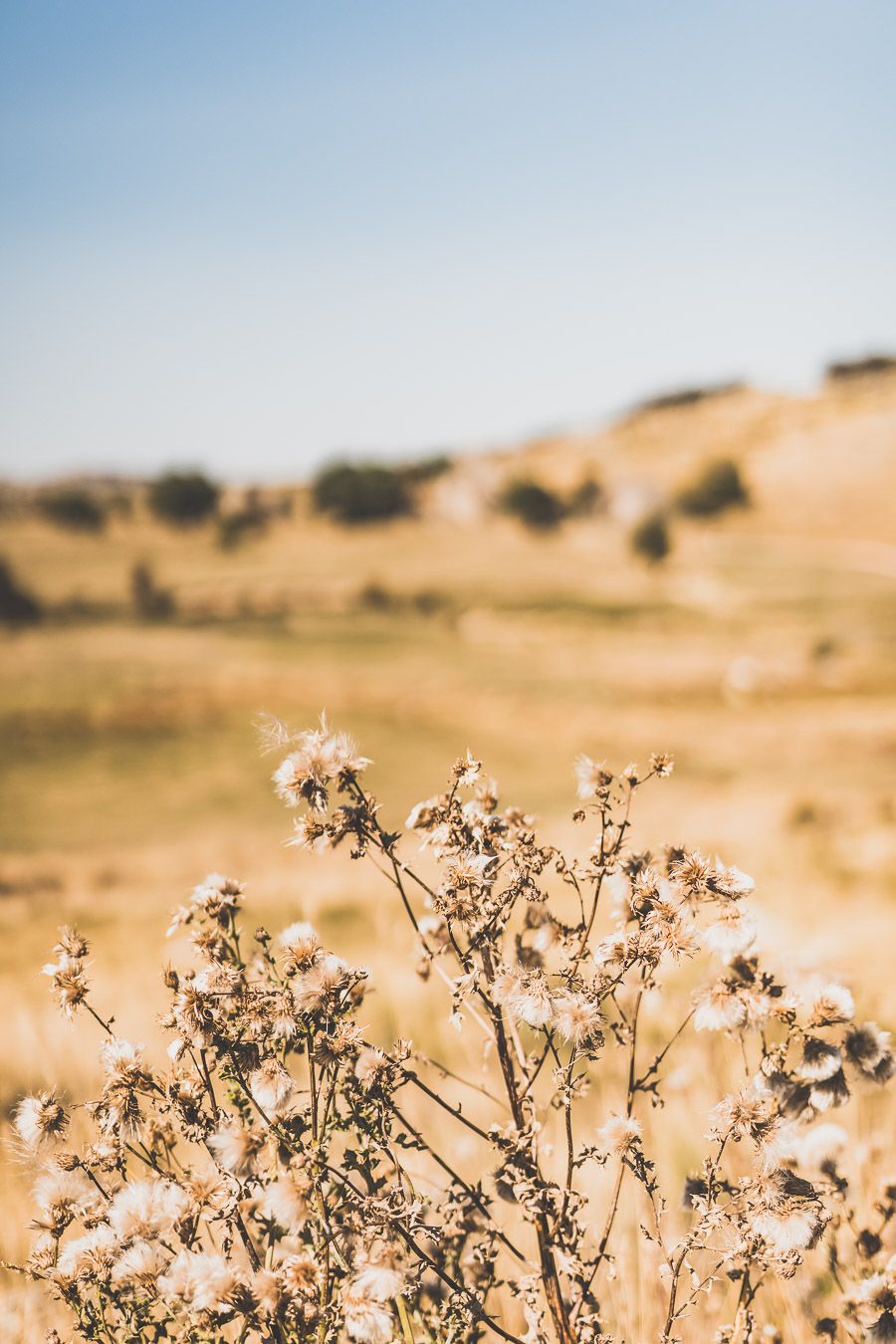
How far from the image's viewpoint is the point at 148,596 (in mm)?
48875

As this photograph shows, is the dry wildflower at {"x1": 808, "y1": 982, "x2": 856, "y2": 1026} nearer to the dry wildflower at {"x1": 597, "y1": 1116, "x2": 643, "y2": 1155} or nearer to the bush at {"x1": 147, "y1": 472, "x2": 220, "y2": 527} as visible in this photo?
the dry wildflower at {"x1": 597, "y1": 1116, "x2": 643, "y2": 1155}

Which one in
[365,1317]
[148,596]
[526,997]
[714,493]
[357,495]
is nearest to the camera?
[365,1317]

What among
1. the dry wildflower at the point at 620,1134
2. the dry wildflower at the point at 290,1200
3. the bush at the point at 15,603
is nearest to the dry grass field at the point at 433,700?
the dry wildflower at the point at 290,1200

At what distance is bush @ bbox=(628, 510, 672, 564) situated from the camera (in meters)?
63.5

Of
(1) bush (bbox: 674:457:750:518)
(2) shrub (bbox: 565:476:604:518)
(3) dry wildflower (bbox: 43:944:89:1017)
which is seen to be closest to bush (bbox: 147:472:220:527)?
(2) shrub (bbox: 565:476:604:518)

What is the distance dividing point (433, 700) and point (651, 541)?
37371 mm

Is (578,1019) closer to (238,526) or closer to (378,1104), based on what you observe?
(378,1104)

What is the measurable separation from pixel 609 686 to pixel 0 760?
20.9 meters

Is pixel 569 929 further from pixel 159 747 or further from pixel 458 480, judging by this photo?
pixel 458 480

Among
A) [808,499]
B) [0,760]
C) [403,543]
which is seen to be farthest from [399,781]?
[808,499]

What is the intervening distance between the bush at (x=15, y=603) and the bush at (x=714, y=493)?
180ft

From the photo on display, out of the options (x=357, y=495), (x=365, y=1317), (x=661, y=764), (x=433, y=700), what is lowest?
(x=365, y=1317)

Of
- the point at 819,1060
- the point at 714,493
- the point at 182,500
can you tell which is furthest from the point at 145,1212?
the point at 714,493

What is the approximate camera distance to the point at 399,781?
2133 cm
